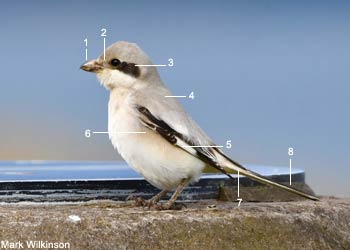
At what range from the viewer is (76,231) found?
658cm

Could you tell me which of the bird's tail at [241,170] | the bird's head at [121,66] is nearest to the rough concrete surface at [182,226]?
the bird's tail at [241,170]

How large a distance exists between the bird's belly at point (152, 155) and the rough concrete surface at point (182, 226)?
32 cm

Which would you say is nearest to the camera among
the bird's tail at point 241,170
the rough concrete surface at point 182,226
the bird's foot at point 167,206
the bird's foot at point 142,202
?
the rough concrete surface at point 182,226

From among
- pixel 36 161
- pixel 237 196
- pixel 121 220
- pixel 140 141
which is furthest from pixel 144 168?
pixel 36 161

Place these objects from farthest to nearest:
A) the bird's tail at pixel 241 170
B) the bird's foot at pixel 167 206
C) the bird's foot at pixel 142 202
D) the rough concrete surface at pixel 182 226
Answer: the bird's tail at pixel 241 170 < the bird's foot at pixel 142 202 < the bird's foot at pixel 167 206 < the rough concrete surface at pixel 182 226

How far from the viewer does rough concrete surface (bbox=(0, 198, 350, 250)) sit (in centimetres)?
657

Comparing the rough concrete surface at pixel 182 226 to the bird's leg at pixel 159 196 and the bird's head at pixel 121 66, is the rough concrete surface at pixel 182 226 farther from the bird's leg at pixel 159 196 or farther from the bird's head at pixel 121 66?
the bird's head at pixel 121 66

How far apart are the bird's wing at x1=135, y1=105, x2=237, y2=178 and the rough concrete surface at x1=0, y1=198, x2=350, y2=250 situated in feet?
1.31

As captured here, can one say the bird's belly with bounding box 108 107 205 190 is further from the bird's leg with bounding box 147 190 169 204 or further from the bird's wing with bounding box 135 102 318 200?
the bird's leg with bounding box 147 190 169 204

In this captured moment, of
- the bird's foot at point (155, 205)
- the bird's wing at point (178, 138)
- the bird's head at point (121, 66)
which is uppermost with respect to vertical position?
the bird's head at point (121, 66)

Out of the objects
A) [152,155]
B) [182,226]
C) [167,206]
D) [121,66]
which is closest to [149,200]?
[167,206]

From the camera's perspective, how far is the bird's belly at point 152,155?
7.51 meters

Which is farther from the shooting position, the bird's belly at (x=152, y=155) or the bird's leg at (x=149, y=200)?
the bird's leg at (x=149, y=200)

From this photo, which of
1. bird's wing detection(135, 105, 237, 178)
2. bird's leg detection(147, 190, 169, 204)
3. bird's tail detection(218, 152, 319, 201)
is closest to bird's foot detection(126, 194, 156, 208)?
bird's leg detection(147, 190, 169, 204)
